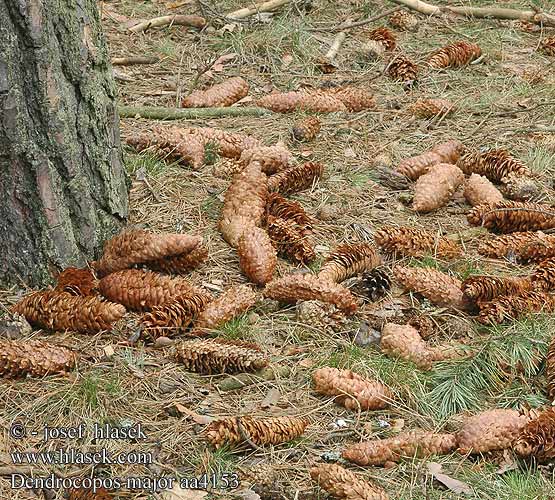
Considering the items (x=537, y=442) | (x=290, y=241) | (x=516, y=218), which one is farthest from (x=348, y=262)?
(x=537, y=442)

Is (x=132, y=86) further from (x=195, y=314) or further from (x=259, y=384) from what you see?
(x=259, y=384)

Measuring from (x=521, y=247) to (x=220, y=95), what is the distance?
5.39 ft

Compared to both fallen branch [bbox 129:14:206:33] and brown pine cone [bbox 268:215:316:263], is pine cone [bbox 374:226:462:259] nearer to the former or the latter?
brown pine cone [bbox 268:215:316:263]

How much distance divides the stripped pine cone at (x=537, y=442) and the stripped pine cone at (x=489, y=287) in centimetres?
64

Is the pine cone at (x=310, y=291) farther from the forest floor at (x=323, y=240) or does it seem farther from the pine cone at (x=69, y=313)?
the pine cone at (x=69, y=313)

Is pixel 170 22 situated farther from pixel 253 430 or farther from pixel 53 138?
pixel 253 430

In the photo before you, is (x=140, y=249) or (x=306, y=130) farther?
(x=306, y=130)

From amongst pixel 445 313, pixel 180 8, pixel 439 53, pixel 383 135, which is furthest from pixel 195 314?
pixel 180 8

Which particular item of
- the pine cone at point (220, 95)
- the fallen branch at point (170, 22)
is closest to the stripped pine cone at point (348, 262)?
the pine cone at point (220, 95)

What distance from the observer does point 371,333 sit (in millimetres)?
2826

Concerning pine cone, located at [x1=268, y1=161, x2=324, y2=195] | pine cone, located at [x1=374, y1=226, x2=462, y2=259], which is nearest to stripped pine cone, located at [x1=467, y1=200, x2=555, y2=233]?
pine cone, located at [x1=374, y1=226, x2=462, y2=259]

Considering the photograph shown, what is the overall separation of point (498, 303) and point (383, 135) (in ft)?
4.55

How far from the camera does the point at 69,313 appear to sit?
9.09ft

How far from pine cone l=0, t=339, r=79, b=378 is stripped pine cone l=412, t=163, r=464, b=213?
1.46 metres
